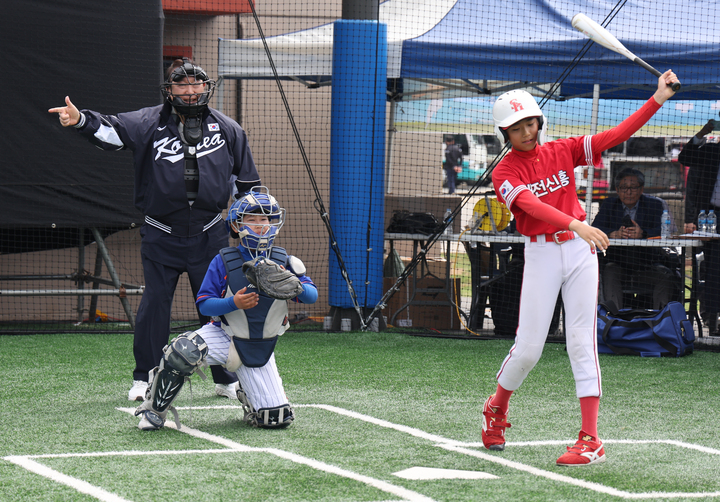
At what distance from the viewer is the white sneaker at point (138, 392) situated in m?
5.10

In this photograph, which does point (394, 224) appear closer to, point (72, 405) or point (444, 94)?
point (444, 94)

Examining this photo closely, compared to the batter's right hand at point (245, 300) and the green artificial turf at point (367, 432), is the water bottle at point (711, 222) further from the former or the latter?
the batter's right hand at point (245, 300)

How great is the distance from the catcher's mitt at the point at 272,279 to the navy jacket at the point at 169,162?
3.49 feet

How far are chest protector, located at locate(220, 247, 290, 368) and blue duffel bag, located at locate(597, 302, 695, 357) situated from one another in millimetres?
3605

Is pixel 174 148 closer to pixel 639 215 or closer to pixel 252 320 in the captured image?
pixel 252 320

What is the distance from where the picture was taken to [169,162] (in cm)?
506

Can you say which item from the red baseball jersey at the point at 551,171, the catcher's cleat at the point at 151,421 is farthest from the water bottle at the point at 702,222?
the catcher's cleat at the point at 151,421

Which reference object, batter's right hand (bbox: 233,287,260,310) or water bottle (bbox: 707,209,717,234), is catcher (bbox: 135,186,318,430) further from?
water bottle (bbox: 707,209,717,234)

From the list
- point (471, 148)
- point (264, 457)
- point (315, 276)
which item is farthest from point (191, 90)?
point (471, 148)

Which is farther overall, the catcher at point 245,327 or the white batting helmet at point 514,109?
the catcher at point 245,327

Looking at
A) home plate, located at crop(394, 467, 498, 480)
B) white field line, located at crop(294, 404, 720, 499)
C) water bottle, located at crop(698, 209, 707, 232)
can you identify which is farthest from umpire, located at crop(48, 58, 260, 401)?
water bottle, located at crop(698, 209, 707, 232)

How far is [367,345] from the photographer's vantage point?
24.5 feet

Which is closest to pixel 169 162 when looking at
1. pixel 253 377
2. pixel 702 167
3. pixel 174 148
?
pixel 174 148

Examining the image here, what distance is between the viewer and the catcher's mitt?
4105mm
